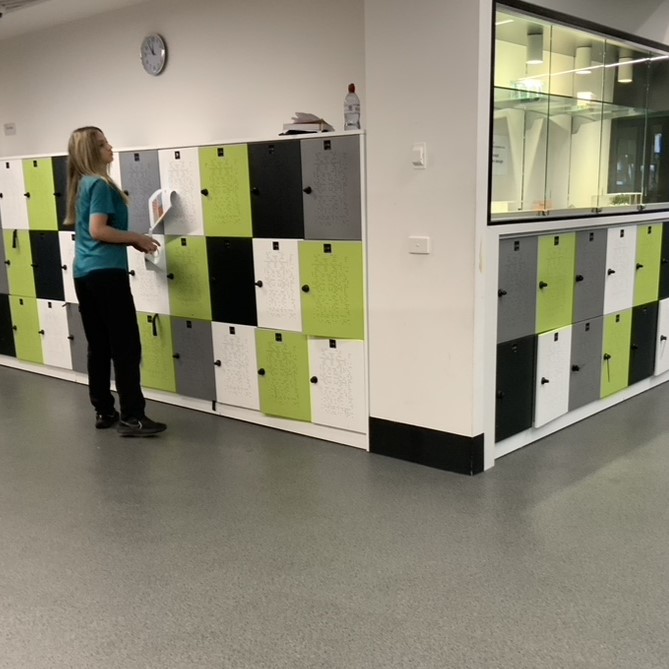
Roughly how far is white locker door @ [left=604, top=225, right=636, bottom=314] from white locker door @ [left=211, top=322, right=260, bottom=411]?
2009mm

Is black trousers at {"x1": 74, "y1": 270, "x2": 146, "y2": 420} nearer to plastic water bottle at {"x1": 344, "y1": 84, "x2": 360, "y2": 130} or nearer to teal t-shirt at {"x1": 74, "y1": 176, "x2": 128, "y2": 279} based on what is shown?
teal t-shirt at {"x1": 74, "y1": 176, "x2": 128, "y2": 279}

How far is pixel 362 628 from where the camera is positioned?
2.12m

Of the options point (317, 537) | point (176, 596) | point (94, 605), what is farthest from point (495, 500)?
point (94, 605)

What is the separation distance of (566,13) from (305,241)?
1.70 m

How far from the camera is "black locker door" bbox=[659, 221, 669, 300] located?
172 inches

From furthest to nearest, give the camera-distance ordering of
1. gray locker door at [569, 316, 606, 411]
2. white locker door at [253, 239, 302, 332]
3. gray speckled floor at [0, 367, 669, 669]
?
gray locker door at [569, 316, 606, 411]
white locker door at [253, 239, 302, 332]
gray speckled floor at [0, 367, 669, 669]

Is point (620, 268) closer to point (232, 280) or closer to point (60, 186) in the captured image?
point (232, 280)

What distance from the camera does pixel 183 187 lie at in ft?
13.2

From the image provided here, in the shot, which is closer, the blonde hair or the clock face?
the blonde hair

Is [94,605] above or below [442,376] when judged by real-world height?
below

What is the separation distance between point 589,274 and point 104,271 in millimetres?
2577

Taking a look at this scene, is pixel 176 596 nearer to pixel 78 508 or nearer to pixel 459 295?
pixel 78 508

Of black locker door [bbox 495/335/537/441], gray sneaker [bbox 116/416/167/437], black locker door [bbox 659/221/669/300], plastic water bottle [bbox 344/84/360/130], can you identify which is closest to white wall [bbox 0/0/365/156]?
plastic water bottle [bbox 344/84/360/130]

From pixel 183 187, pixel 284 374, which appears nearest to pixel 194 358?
pixel 284 374
